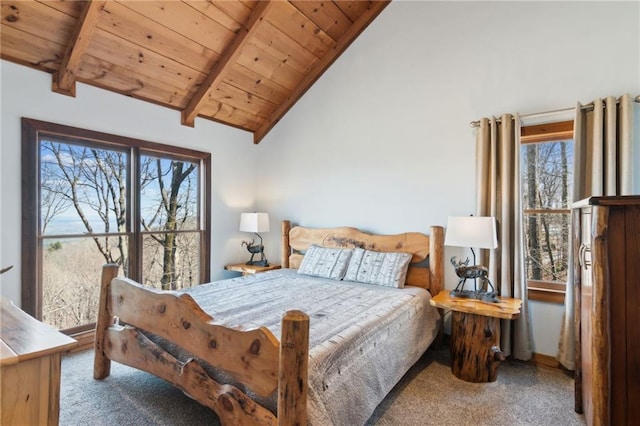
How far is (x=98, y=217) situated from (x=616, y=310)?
3.99 meters

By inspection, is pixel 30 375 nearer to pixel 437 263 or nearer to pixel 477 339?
pixel 477 339

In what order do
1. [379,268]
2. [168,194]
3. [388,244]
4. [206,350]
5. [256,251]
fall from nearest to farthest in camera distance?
[206,350]
[379,268]
[388,244]
[168,194]
[256,251]

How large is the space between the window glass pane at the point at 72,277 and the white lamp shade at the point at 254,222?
57.2 inches

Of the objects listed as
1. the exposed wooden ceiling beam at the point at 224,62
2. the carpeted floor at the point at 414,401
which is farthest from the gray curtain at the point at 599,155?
the exposed wooden ceiling beam at the point at 224,62

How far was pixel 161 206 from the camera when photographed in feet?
12.3

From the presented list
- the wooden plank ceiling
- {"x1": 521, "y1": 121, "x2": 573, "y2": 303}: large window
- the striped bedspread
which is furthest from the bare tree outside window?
the wooden plank ceiling

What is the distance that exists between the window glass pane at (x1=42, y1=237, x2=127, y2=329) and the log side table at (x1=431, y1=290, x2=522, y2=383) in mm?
3302

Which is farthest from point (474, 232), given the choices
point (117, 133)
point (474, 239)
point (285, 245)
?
point (117, 133)

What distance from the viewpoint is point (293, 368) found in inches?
51.3

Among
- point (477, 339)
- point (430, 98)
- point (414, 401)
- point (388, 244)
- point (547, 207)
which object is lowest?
point (414, 401)

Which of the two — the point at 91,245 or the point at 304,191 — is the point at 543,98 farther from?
the point at 91,245

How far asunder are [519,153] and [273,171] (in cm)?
298

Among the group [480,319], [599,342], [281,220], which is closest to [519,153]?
[480,319]

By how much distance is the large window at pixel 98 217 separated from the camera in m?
2.79
